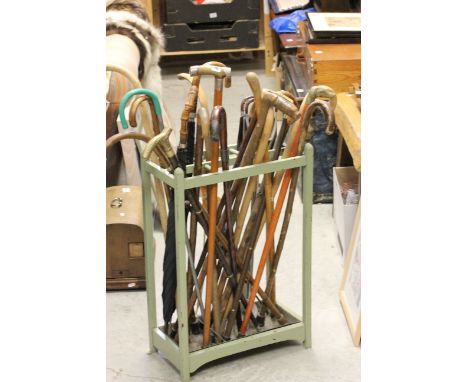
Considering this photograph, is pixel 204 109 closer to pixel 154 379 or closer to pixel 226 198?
pixel 226 198

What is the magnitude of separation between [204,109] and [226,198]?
33 cm

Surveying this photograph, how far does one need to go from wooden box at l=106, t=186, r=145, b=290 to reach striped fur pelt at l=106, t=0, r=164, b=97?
4.97 feet

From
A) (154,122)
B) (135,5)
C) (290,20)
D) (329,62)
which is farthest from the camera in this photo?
(290,20)

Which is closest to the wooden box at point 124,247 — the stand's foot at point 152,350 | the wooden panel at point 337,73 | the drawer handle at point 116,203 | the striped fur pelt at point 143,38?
the drawer handle at point 116,203

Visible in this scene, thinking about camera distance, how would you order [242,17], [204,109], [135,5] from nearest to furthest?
[204,109]
[135,5]
[242,17]

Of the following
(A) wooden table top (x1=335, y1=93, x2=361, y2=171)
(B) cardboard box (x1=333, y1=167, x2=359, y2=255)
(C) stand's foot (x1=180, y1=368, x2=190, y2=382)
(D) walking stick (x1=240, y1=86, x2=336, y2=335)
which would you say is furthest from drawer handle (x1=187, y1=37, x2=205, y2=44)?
(C) stand's foot (x1=180, y1=368, x2=190, y2=382)

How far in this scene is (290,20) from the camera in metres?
6.43

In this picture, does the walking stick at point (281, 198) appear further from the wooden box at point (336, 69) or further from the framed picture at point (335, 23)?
the framed picture at point (335, 23)

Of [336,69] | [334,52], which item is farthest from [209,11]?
[336,69]

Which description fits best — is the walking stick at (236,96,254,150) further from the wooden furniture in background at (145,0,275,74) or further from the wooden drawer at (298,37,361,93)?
the wooden furniture in background at (145,0,275,74)

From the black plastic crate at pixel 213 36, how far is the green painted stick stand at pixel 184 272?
3.83 meters

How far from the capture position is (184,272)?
310 centimetres

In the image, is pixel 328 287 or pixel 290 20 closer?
pixel 328 287

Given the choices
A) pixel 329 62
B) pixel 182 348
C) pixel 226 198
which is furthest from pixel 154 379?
pixel 329 62
